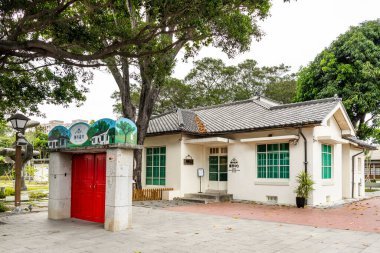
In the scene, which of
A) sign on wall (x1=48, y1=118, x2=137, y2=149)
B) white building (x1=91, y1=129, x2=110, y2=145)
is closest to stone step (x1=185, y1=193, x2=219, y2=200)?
sign on wall (x1=48, y1=118, x2=137, y2=149)

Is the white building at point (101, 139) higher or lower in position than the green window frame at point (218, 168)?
higher

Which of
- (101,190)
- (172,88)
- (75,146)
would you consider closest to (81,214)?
(101,190)

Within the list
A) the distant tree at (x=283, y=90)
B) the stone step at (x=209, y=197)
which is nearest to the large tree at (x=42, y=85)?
the stone step at (x=209, y=197)

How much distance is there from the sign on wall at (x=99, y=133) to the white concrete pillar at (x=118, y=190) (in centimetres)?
33

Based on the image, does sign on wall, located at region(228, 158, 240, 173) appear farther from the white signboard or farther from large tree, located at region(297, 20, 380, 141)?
large tree, located at region(297, 20, 380, 141)

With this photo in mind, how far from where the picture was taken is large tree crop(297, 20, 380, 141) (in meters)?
22.2

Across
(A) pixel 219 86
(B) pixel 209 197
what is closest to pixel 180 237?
(B) pixel 209 197

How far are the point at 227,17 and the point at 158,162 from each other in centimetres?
1074

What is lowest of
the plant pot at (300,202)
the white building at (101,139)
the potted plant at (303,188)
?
the plant pot at (300,202)

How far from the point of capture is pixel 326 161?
1577cm

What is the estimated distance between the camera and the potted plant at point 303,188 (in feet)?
45.1

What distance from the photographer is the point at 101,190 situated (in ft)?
31.4

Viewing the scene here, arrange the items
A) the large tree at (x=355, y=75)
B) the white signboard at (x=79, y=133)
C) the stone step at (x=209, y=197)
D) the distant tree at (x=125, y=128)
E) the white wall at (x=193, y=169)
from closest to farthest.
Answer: the distant tree at (x=125, y=128) < the white signboard at (x=79, y=133) < the stone step at (x=209, y=197) < the white wall at (x=193, y=169) < the large tree at (x=355, y=75)

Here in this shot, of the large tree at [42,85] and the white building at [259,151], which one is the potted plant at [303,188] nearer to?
the white building at [259,151]
